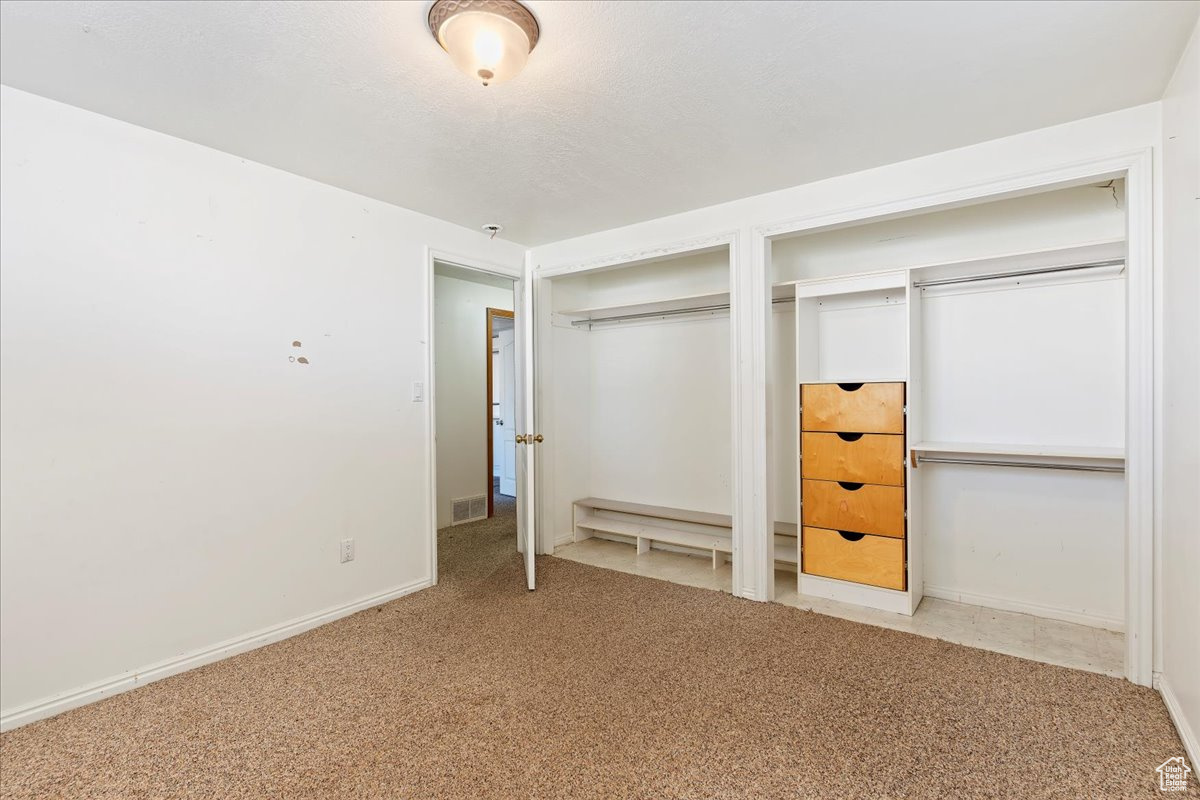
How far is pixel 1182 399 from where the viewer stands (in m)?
1.86

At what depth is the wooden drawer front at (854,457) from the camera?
286 cm

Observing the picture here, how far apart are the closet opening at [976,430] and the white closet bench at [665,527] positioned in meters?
0.36

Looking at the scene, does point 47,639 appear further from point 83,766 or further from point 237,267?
point 237,267

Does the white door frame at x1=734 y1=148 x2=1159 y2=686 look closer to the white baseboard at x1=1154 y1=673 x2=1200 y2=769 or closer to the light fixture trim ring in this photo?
the white baseboard at x1=1154 y1=673 x2=1200 y2=769

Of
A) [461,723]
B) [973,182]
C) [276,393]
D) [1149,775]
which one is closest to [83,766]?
[461,723]

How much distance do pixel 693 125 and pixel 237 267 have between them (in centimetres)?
218

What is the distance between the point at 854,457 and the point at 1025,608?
116 centimetres

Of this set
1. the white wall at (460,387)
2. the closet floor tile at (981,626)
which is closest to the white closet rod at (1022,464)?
the closet floor tile at (981,626)

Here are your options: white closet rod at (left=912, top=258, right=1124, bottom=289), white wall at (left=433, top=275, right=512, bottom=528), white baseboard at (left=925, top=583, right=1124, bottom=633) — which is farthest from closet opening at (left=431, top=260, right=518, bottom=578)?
white closet rod at (left=912, top=258, right=1124, bottom=289)

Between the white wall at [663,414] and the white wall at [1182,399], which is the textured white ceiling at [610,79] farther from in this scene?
the white wall at [663,414]

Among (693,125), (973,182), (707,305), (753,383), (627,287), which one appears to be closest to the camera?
(693,125)

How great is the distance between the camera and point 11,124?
6.50ft

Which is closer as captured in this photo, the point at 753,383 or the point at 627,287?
the point at 753,383

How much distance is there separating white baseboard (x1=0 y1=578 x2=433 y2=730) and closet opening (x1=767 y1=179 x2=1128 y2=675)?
2.50 metres
